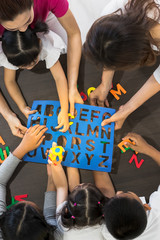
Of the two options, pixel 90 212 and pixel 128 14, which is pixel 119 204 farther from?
pixel 128 14

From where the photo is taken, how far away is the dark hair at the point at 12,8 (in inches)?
20.4

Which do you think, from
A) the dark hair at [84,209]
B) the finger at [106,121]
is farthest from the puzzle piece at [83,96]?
the dark hair at [84,209]

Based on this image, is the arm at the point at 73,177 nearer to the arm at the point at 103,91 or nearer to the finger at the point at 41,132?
the finger at the point at 41,132

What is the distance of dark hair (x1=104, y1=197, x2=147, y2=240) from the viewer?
628 mm

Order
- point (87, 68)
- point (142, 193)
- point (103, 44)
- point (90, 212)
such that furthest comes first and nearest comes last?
point (87, 68), point (142, 193), point (90, 212), point (103, 44)

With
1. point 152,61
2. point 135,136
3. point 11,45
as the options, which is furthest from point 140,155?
point 11,45

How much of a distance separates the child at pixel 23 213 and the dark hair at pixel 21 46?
281 millimetres

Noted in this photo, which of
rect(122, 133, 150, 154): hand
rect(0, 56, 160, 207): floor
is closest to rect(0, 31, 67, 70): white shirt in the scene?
rect(0, 56, 160, 207): floor

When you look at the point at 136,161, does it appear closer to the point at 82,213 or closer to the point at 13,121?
the point at 82,213

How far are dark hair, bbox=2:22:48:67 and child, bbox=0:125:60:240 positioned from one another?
281 millimetres

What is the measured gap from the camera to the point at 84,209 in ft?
2.23

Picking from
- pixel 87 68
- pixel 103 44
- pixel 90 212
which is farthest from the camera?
pixel 87 68

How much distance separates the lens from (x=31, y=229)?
0.66 meters

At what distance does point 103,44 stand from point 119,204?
48 cm
